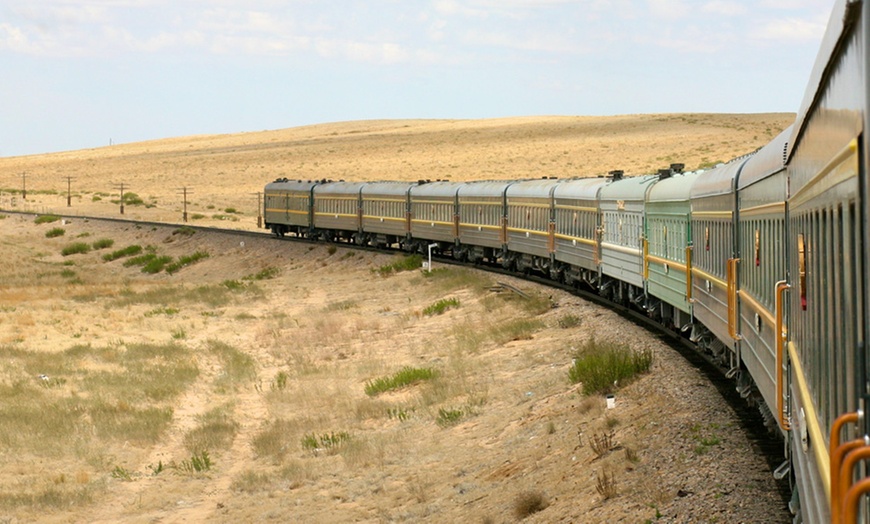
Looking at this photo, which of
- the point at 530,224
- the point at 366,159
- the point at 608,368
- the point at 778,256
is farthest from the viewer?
the point at 366,159

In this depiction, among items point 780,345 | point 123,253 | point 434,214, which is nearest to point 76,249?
point 123,253

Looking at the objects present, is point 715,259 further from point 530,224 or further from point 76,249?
point 76,249

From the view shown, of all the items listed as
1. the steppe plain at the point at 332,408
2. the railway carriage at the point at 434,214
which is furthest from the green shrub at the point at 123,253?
the railway carriage at the point at 434,214

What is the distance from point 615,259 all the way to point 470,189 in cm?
1606

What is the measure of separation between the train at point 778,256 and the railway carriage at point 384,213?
10.6m

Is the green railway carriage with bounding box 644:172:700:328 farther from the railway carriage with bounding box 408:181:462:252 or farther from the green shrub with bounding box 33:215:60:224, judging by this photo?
the green shrub with bounding box 33:215:60:224

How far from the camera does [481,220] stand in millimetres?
39312

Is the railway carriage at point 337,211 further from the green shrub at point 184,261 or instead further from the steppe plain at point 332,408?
the green shrub at point 184,261

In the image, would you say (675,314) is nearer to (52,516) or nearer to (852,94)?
(52,516)

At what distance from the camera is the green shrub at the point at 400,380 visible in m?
22.8

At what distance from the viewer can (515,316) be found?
91.9 feet

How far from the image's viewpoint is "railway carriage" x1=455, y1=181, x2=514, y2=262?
123ft

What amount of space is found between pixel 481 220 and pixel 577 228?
1039 cm

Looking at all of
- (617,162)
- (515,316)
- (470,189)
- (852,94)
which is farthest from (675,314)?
(617,162)
